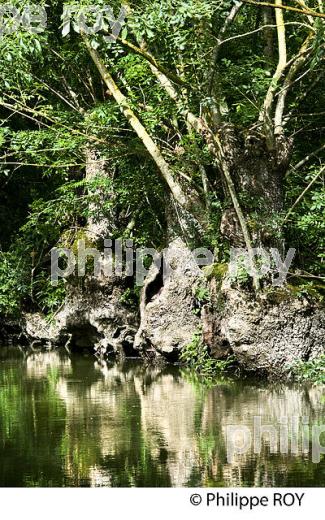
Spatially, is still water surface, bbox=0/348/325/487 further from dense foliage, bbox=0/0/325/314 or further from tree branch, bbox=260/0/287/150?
tree branch, bbox=260/0/287/150

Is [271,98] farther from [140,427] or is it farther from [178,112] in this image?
[140,427]

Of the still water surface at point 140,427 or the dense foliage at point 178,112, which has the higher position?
the dense foliage at point 178,112

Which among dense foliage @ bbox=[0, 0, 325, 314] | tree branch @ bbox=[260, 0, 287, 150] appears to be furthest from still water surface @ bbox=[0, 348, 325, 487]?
tree branch @ bbox=[260, 0, 287, 150]

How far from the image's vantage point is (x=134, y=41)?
15.9m

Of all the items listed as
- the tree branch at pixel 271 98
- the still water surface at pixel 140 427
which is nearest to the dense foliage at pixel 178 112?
Answer: the tree branch at pixel 271 98

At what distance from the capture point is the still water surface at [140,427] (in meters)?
8.13

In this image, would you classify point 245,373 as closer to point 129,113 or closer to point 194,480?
point 129,113

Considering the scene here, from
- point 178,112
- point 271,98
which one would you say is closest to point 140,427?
point 271,98

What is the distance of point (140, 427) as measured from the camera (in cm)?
1036

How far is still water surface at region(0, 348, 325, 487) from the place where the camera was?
320 inches

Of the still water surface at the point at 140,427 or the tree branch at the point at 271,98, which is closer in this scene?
the still water surface at the point at 140,427

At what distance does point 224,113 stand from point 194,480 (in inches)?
313

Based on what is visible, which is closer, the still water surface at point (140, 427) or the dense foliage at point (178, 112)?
the still water surface at point (140, 427)

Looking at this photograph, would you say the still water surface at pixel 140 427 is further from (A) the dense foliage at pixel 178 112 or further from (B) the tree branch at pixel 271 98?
(B) the tree branch at pixel 271 98
